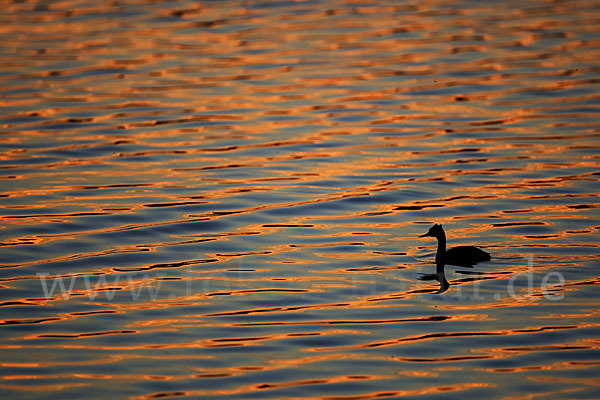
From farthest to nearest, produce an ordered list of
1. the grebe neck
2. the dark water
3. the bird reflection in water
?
the grebe neck → the bird reflection in water → the dark water

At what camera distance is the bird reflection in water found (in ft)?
44.1

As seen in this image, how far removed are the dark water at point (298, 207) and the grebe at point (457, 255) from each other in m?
0.23

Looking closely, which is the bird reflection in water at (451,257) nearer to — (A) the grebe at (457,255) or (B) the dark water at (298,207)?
(A) the grebe at (457,255)

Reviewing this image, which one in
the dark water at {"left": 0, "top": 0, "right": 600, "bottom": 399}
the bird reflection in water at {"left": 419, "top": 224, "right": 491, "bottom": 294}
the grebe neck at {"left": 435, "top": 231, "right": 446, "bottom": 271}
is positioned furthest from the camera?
the grebe neck at {"left": 435, "top": 231, "right": 446, "bottom": 271}

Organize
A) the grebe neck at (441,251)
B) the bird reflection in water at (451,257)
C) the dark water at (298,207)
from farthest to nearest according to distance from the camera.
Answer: the grebe neck at (441,251), the bird reflection in water at (451,257), the dark water at (298,207)

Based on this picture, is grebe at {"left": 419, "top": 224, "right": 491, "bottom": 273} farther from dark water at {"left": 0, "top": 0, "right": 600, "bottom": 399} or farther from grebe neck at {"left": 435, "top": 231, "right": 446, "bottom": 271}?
dark water at {"left": 0, "top": 0, "right": 600, "bottom": 399}

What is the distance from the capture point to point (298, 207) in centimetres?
1700

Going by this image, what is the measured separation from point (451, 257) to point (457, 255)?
89 millimetres

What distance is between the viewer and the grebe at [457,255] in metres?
13.5

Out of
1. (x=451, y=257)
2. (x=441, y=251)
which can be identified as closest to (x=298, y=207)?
(x=441, y=251)

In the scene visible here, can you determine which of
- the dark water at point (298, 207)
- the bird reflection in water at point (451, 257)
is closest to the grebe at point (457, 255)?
the bird reflection in water at point (451, 257)

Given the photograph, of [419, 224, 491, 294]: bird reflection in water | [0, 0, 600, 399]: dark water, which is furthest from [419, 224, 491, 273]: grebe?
[0, 0, 600, 399]: dark water

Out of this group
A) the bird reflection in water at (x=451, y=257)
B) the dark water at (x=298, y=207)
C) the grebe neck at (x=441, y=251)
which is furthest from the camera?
the grebe neck at (x=441, y=251)

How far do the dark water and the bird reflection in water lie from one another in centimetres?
20
